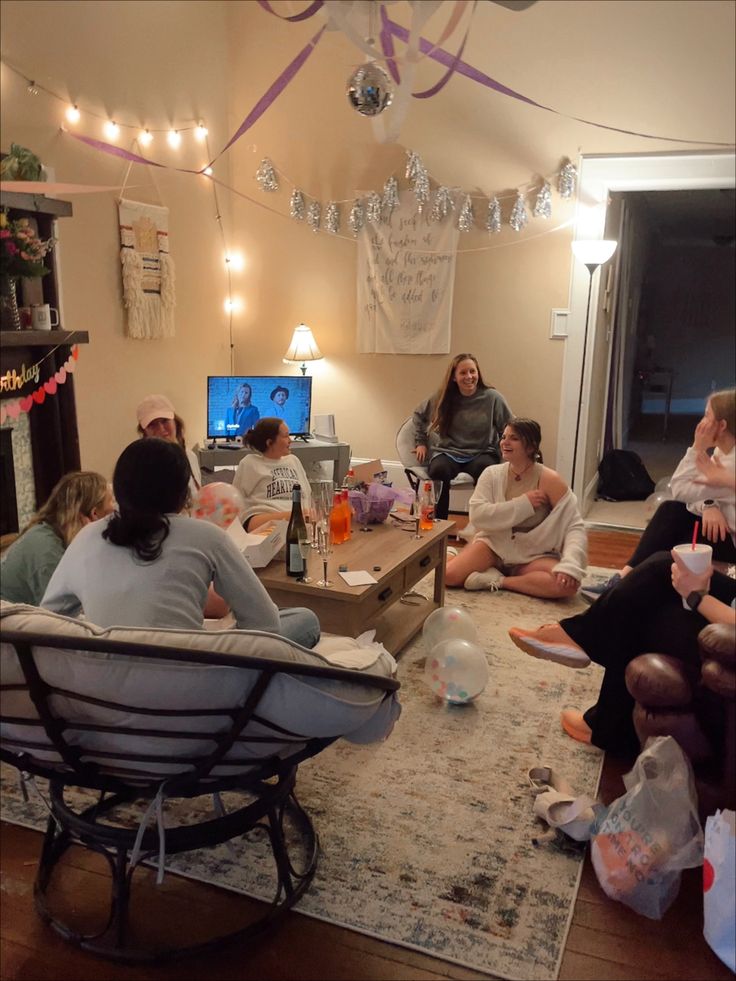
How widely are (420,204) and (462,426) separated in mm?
1400

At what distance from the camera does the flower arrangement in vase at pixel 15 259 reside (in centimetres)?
290

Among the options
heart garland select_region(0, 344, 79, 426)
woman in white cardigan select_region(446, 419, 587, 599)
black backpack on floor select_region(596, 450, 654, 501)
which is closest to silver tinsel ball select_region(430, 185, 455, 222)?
black backpack on floor select_region(596, 450, 654, 501)

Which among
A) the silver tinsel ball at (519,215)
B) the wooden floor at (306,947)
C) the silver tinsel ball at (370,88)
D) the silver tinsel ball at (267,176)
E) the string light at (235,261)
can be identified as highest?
the silver tinsel ball at (267,176)

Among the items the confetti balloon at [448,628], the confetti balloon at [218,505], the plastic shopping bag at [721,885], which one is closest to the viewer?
the plastic shopping bag at [721,885]

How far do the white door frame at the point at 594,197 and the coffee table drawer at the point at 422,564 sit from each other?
0.92 metres

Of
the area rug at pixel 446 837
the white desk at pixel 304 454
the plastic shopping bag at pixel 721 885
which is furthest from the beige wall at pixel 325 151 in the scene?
the plastic shopping bag at pixel 721 885

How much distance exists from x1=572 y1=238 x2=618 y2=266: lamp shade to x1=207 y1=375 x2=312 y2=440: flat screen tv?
1668mm

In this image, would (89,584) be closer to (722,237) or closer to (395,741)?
(395,741)

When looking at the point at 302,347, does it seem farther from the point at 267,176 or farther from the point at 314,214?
the point at 267,176

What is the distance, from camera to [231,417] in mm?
4473

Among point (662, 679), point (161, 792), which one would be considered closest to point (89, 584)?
point (161, 792)

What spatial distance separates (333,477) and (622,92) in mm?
2554

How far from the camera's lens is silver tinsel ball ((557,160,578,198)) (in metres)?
4.18

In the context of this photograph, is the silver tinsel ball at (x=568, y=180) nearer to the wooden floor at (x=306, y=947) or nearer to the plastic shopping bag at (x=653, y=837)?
the plastic shopping bag at (x=653, y=837)
